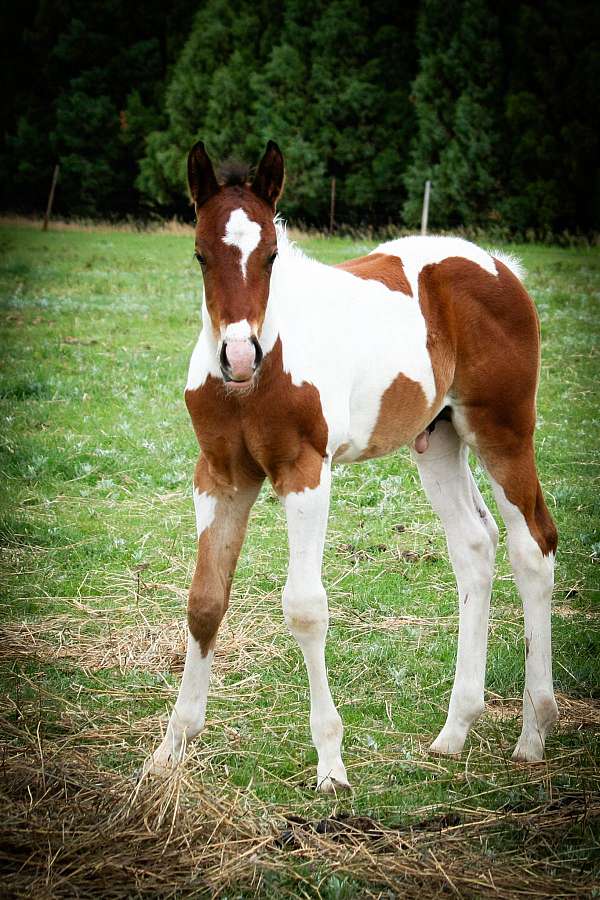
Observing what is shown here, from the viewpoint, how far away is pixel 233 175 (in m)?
3.42

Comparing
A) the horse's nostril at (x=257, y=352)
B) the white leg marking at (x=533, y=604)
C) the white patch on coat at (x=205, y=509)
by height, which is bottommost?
the white leg marking at (x=533, y=604)

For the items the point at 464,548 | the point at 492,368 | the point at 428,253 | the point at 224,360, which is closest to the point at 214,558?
the point at 224,360

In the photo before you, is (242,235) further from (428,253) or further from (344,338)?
(428,253)

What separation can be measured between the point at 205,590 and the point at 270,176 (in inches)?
63.2

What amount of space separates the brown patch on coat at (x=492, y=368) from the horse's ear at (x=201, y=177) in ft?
3.81

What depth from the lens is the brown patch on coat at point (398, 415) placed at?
3.86 metres

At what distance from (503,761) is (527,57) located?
20.9 meters

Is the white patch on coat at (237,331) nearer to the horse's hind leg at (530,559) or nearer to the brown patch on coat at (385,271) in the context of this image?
the brown patch on coat at (385,271)

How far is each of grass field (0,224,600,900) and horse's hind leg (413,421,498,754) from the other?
0.25 meters

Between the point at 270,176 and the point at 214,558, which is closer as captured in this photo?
the point at 270,176

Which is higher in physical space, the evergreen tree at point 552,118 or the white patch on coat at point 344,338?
the evergreen tree at point 552,118

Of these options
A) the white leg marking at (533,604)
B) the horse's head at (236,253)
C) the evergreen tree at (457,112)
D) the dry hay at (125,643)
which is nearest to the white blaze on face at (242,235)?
the horse's head at (236,253)

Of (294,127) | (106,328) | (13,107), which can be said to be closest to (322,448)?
(106,328)

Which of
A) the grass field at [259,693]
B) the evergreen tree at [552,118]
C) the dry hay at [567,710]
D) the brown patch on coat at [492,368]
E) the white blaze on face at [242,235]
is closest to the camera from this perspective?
the grass field at [259,693]
